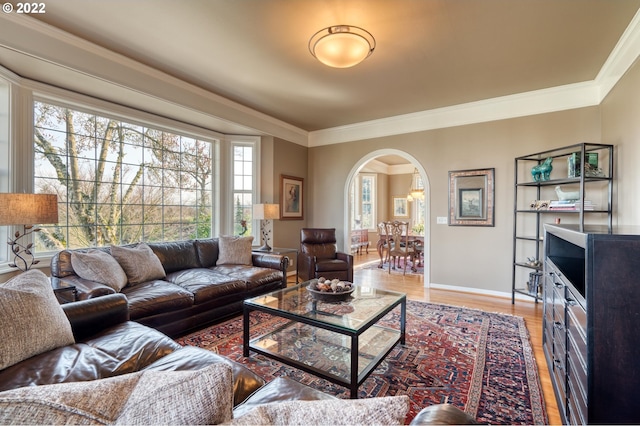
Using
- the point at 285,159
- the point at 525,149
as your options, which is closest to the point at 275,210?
the point at 285,159

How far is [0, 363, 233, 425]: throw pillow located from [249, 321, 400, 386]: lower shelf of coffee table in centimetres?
145

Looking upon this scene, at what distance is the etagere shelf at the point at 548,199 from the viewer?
3271 mm

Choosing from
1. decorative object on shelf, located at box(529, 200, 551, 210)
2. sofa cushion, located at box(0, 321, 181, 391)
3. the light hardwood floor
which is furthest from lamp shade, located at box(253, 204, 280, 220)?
decorative object on shelf, located at box(529, 200, 551, 210)

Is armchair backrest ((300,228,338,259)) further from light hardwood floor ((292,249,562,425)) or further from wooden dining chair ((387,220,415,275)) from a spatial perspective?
wooden dining chair ((387,220,415,275))

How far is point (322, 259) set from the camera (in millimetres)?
4680

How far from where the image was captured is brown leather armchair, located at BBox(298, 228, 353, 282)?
14.3 feet

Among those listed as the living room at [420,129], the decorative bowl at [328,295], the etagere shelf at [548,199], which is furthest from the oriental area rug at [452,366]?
the living room at [420,129]

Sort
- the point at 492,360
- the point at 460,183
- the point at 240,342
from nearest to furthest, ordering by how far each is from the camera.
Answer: the point at 492,360 < the point at 240,342 < the point at 460,183

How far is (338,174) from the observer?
5.71m

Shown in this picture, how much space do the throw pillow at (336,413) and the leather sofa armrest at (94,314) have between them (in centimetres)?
174

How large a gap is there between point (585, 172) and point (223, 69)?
13.8ft

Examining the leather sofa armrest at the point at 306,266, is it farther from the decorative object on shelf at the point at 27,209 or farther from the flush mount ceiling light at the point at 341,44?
the decorative object on shelf at the point at 27,209

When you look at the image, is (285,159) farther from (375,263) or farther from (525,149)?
(525,149)

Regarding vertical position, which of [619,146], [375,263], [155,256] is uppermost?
[619,146]
